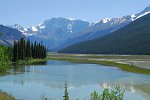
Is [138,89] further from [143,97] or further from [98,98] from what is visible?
[98,98]

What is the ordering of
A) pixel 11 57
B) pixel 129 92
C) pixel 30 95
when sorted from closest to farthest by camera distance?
pixel 30 95 < pixel 129 92 < pixel 11 57

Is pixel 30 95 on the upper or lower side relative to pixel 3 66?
lower

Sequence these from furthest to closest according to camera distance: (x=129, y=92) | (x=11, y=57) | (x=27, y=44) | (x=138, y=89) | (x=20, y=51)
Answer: (x=27, y=44), (x=20, y=51), (x=11, y=57), (x=138, y=89), (x=129, y=92)

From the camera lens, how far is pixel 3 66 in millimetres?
51094

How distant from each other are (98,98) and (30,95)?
2951cm

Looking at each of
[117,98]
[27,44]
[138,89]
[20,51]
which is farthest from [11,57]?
[117,98]

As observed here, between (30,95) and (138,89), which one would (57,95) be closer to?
(30,95)

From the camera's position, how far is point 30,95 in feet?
164

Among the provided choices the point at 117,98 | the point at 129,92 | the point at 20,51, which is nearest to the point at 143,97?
the point at 129,92

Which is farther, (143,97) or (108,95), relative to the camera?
(143,97)

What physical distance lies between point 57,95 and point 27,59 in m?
127

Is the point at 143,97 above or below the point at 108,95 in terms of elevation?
below

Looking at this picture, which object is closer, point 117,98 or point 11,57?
point 117,98

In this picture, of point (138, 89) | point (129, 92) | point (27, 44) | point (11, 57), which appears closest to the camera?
point (129, 92)
